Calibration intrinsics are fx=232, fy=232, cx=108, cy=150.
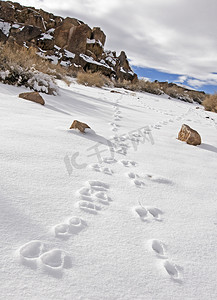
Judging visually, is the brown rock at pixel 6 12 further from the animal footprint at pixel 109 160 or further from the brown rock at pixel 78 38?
the animal footprint at pixel 109 160

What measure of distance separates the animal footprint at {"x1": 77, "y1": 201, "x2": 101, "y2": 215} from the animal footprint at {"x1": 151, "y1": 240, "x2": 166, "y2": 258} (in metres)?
0.29

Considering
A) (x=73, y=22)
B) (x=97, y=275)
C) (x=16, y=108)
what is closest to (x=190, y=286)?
(x=97, y=275)

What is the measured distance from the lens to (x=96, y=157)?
1.87 meters

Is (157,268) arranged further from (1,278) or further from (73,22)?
(73,22)

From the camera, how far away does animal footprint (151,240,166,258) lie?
0.88 meters

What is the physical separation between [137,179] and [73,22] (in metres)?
29.8

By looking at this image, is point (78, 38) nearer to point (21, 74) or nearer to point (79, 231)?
point (21, 74)

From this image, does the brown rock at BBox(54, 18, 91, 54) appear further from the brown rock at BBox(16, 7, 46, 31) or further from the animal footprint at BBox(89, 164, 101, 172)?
the animal footprint at BBox(89, 164, 101, 172)

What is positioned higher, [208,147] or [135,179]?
[208,147]

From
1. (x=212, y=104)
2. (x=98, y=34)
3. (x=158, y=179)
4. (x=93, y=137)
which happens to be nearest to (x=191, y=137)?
(x=93, y=137)

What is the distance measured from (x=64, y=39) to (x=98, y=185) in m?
26.9

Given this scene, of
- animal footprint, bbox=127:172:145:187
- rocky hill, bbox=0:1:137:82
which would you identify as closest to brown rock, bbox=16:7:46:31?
rocky hill, bbox=0:1:137:82

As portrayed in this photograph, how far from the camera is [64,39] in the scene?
24906 millimetres

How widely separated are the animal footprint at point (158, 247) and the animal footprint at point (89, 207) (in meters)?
0.29
